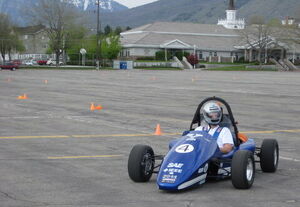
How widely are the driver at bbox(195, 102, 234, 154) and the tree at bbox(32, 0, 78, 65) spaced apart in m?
111

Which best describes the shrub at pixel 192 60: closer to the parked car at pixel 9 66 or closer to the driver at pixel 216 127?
the parked car at pixel 9 66

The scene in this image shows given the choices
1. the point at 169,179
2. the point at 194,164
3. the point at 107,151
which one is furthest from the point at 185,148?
the point at 107,151

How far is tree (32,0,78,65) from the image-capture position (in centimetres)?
12238

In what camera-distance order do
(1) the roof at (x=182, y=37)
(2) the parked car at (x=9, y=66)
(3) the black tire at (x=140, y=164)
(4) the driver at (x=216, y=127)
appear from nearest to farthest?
(3) the black tire at (x=140, y=164) → (4) the driver at (x=216, y=127) → (2) the parked car at (x=9, y=66) → (1) the roof at (x=182, y=37)

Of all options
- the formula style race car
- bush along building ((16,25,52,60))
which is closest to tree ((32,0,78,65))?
bush along building ((16,25,52,60))

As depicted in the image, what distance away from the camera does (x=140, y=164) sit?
10.2m

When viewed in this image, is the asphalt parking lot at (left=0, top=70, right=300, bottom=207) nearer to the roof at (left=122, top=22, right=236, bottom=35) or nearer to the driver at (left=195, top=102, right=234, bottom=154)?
the driver at (left=195, top=102, right=234, bottom=154)

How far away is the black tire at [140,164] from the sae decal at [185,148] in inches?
29.7

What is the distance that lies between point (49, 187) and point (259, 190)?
10.6 feet

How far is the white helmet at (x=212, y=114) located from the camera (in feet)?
36.0

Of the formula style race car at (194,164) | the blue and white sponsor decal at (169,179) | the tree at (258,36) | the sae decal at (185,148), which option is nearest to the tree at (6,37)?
the tree at (258,36)

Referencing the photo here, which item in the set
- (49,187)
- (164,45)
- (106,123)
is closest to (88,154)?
(49,187)

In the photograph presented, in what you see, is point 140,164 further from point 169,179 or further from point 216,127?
point 216,127

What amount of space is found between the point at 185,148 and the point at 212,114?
1.47m
